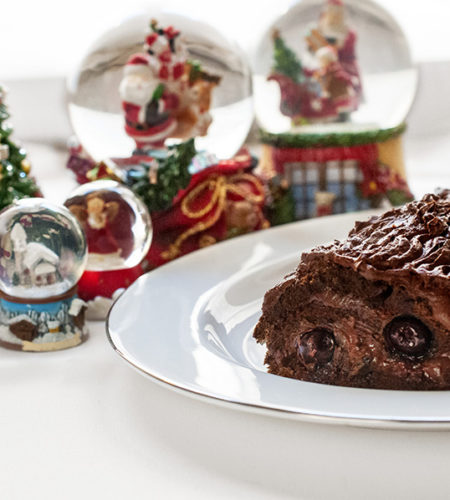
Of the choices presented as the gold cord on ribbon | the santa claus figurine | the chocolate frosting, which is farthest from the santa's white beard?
the chocolate frosting

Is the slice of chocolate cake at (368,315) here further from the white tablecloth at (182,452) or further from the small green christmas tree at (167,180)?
the small green christmas tree at (167,180)

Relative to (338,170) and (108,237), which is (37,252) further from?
(338,170)

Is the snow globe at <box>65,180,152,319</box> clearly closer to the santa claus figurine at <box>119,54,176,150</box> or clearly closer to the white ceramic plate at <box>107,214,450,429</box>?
the white ceramic plate at <box>107,214,450,429</box>

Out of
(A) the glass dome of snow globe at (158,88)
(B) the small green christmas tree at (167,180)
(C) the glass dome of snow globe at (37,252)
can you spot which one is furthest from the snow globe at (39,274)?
(A) the glass dome of snow globe at (158,88)

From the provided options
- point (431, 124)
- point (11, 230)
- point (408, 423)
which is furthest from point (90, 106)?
point (431, 124)

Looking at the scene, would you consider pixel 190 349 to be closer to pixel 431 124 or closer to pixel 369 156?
pixel 369 156
